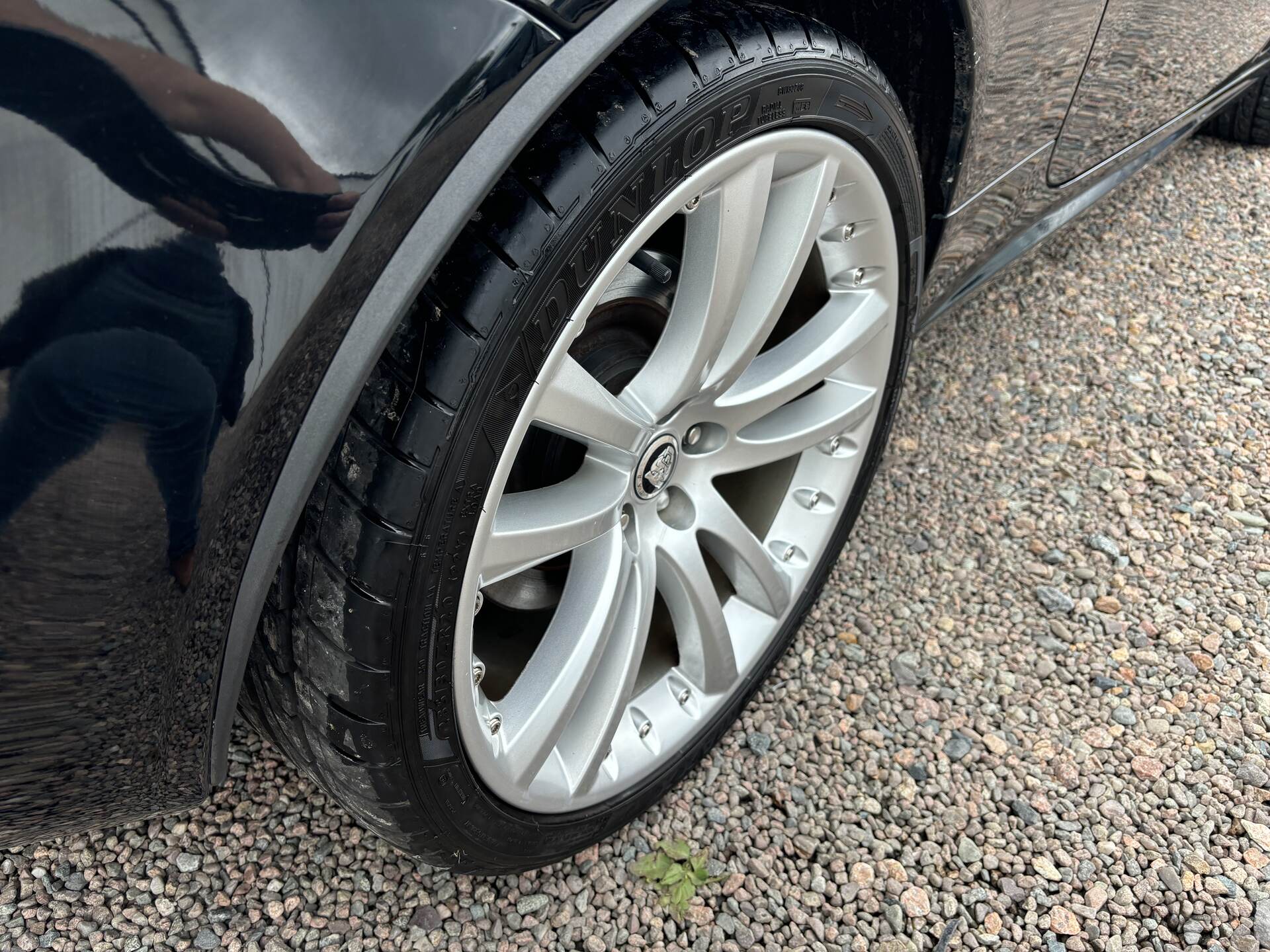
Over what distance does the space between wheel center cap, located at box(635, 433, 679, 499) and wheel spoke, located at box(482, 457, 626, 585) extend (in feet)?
0.12

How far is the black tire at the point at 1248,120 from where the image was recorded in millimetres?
3826

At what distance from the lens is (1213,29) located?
7.53 ft

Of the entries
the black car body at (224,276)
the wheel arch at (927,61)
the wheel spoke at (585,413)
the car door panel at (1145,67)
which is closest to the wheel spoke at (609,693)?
the wheel spoke at (585,413)

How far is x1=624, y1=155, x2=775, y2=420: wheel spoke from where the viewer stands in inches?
47.7

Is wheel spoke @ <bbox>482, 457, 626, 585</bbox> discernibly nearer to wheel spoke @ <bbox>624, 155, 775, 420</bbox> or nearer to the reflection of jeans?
wheel spoke @ <bbox>624, 155, 775, 420</bbox>

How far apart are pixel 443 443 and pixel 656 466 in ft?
1.44

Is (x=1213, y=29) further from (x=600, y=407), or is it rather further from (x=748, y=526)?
(x=600, y=407)

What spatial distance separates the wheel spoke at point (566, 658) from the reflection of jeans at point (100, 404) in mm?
606

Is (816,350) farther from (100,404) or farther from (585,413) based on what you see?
(100,404)

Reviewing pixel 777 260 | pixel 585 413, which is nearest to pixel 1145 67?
pixel 777 260

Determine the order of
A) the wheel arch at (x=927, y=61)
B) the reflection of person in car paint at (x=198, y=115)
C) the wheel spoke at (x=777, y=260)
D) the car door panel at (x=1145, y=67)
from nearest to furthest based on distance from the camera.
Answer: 1. the reflection of person in car paint at (x=198, y=115)
2. the wheel spoke at (x=777, y=260)
3. the wheel arch at (x=927, y=61)
4. the car door panel at (x=1145, y=67)

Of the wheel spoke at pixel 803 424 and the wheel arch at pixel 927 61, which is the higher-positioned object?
the wheel arch at pixel 927 61

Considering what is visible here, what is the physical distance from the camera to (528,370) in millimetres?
1033

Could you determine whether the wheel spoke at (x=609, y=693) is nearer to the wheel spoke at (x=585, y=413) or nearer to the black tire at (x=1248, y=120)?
the wheel spoke at (x=585, y=413)
